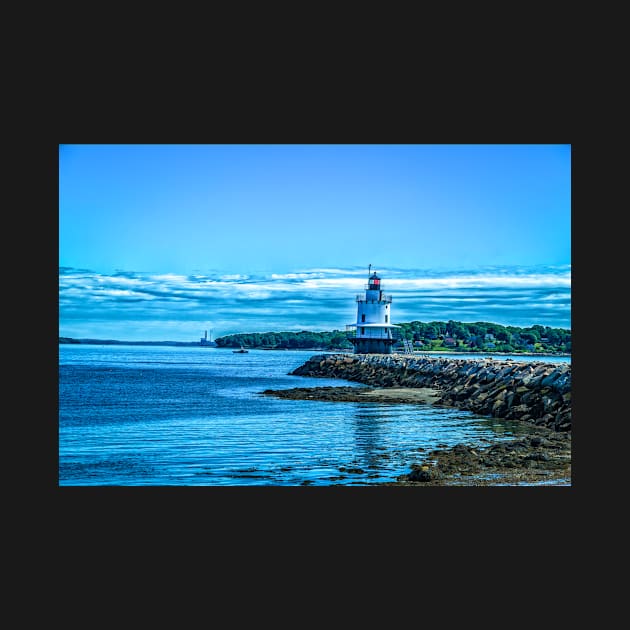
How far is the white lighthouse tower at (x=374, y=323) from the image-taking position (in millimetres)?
39031

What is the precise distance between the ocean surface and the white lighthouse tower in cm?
1349

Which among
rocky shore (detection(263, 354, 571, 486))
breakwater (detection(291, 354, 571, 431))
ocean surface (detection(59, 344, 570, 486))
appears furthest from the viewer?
breakwater (detection(291, 354, 571, 431))

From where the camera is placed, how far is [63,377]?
41844 mm

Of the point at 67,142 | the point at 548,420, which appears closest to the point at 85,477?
the point at 67,142

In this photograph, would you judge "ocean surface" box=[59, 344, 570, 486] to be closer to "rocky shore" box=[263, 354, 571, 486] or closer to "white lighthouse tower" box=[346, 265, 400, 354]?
"rocky shore" box=[263, 354, 571, 486]

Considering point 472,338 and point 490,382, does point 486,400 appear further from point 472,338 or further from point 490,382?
point 472,338

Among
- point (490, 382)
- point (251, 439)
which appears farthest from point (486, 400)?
point (251, 439)

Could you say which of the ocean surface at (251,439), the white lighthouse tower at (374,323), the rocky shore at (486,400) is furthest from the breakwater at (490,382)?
the white lighthouse tower at (374,323)

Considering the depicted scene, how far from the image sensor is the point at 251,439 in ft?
50.4

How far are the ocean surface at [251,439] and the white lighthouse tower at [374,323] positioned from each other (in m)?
13.5

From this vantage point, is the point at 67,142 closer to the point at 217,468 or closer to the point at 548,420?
the point at 217,468

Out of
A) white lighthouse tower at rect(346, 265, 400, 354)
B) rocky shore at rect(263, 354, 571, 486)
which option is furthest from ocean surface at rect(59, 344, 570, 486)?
white lighthouse tower at rect(346, 265, 400, 354)

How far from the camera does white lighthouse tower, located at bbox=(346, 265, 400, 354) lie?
39.0 meters

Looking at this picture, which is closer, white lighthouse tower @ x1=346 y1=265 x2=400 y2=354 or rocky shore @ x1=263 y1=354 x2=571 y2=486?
rocky shore @ x1=263 y1=354 x2=571 y2=486
